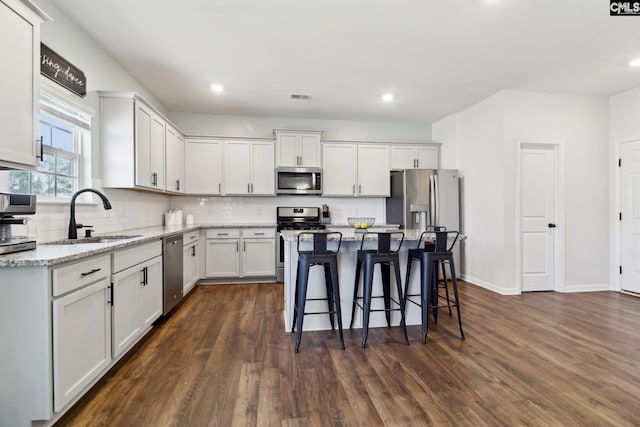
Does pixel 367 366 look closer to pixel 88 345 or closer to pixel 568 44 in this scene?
pixel 88 345

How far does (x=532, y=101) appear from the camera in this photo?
435cm

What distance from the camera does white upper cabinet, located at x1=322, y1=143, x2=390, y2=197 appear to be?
Result: 540 cm

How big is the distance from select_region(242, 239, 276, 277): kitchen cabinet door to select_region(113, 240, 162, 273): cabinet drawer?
74.5 inches

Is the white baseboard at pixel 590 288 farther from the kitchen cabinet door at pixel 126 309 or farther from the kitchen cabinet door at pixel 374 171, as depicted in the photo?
the kitchen cabinet door at pixel 126 309

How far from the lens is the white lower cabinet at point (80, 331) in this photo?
1.63 meters

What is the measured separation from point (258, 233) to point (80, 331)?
319 centimetres

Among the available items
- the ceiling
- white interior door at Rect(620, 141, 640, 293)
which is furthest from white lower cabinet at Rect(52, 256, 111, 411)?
white interior door at Rect(620, 141, 640, 293)

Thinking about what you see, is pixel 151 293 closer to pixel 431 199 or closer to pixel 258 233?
pixel 258 233

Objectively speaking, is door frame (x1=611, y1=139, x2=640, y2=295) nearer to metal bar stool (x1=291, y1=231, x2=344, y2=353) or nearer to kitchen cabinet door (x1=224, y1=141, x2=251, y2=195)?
metal bar stool (x1=291, y1=231, x2=344, y2=353)

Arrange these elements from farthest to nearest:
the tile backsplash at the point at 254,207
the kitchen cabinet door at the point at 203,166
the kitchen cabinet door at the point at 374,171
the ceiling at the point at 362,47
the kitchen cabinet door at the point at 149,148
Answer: the kitchen cabinet door at the point at 374,171 → the tile backsplash at the point at 254,207 → the kitchen cabinet door at the point at 203,166 → the kitchen cabinet door at the point at 149,148 → the ceiling at the point at 362,47

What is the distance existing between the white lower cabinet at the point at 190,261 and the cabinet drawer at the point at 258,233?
0.70 metres

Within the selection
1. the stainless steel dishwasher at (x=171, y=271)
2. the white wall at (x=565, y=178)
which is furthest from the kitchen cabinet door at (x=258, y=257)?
the white wall at (x=565, y=178)

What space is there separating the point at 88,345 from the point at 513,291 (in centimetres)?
461

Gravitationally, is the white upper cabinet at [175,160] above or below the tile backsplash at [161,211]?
above
